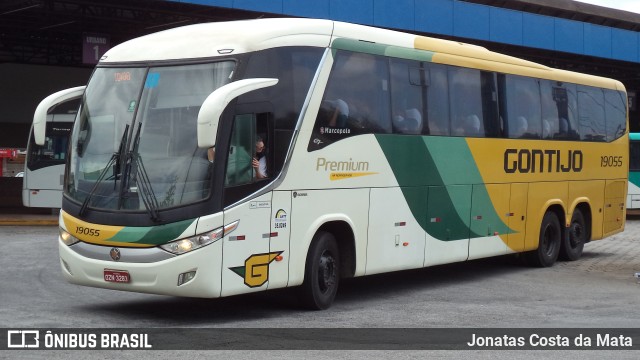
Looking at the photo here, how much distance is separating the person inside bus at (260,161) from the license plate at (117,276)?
1732mm

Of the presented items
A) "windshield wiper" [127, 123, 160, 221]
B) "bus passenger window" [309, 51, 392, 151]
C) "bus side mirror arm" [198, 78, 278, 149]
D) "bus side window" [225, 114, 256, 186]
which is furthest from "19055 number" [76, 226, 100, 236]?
"bus passenger window" [309, 51, 392, 151]

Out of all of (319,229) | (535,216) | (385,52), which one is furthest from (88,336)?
(535,216)

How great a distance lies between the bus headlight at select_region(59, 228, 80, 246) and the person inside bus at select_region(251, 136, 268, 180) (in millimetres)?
2061

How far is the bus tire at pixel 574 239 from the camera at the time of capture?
18422 mm

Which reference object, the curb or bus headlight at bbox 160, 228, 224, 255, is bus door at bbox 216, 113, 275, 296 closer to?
bus headlight at bbox 160, 228, 224, 255

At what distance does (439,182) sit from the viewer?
1433cm

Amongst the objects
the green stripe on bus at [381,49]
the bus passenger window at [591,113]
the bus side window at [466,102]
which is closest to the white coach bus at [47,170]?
the bus passenger window at [591,113]

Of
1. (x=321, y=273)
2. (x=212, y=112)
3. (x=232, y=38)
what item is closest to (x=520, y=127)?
(x=321, y=273)

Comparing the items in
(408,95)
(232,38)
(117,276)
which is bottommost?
(117,276)

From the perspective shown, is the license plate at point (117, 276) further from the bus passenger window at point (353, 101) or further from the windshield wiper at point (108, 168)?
the bus passenger window at point (353, 101)

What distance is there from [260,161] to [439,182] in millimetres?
4048

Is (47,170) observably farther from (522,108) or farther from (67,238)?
(67,238)

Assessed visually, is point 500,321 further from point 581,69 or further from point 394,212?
point 581,69

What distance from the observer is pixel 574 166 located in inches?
719
